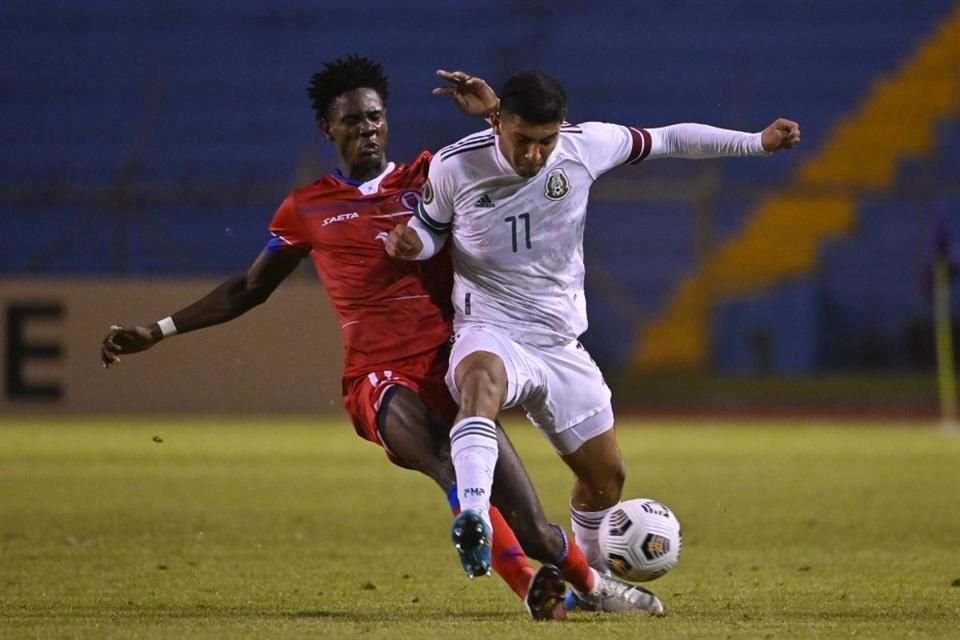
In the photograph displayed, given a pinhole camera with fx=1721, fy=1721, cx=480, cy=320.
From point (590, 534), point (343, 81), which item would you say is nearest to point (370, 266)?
point (343, 81)

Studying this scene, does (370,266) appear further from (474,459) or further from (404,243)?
(474,459)

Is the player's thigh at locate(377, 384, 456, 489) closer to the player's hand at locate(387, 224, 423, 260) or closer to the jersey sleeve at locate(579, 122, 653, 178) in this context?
the player's hand at locate(387, 224, 423, 260)

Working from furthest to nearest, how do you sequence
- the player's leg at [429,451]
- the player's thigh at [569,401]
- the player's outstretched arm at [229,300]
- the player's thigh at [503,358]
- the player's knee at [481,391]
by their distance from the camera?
the player's outstretched arm at [229,300] < the player's thigh at [569,401] < the player's thigh at [503,358] < the player's leg at [429,451] < the player's knee at [481,391]

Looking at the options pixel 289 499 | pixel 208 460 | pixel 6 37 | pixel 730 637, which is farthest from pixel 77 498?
pixel 6 37

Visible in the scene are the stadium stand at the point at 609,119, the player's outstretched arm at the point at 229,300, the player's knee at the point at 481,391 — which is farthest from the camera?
the stadium stand at the point at 609,119

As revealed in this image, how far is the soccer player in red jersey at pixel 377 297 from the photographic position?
6445 mm

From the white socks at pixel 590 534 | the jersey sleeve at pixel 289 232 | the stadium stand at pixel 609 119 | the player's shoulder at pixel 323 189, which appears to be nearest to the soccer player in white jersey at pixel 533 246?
the white socks at pixel 590 534

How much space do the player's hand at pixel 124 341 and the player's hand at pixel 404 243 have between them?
117 cm

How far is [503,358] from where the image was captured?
20.8ft

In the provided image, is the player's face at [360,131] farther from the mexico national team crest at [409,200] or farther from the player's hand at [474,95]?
the player's hand at [474,95]

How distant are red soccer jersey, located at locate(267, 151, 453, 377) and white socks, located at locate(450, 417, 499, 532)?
30.7 inches

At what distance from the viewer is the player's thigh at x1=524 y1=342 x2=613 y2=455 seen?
655 centimetres

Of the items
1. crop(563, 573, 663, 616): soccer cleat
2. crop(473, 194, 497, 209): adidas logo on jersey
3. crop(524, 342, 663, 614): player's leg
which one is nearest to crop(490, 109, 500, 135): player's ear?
crop(473, 194, 497, 209): adidas logo on jersey

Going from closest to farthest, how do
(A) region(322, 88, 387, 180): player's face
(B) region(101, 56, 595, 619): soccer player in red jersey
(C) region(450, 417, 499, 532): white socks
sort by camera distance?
1. (C) region(450, 417, 499, 532): white socks
2. (B) region(101, 56, 595, 619): soccer player in red jersey
3. (A) region(322, 88, 387, 180): player's face
